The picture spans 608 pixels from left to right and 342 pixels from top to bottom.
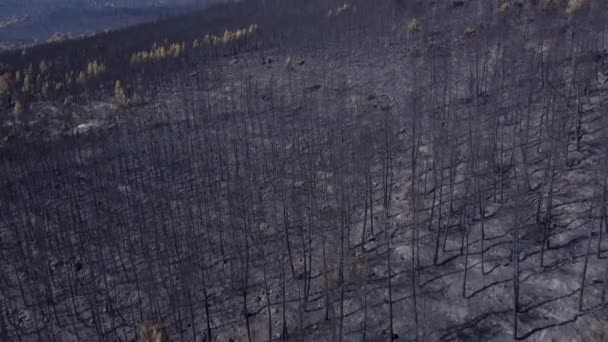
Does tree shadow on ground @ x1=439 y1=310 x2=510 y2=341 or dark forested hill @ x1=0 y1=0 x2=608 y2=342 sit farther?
dark forested hill @ x1=0 y1=0 x2=608 y2=342

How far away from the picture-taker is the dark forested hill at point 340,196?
3073cm

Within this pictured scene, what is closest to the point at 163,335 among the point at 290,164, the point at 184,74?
the point at 290,164

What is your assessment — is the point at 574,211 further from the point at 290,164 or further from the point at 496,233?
the point at 290,164

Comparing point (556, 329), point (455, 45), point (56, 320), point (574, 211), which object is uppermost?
point (455, 45)

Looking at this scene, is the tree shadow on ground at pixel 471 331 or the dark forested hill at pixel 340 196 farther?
the dark forested hill at pixel 340 196

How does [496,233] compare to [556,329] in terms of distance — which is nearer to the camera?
[556,329]

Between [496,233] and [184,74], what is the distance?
61491 mm

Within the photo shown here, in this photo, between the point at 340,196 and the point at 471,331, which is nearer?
the point at 471,331

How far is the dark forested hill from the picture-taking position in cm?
3073

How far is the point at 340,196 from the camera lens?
40.6m

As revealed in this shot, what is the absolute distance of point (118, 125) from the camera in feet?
222

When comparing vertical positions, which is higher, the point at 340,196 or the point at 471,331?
the point at 340,196

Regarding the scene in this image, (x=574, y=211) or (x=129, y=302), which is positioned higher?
(x=574, y=211)

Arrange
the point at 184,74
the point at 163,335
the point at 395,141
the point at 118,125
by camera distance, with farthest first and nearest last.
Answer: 1. the point at 184,74
2. the point at 118,125
3. the point at 395,141
4. the point at 163,335
